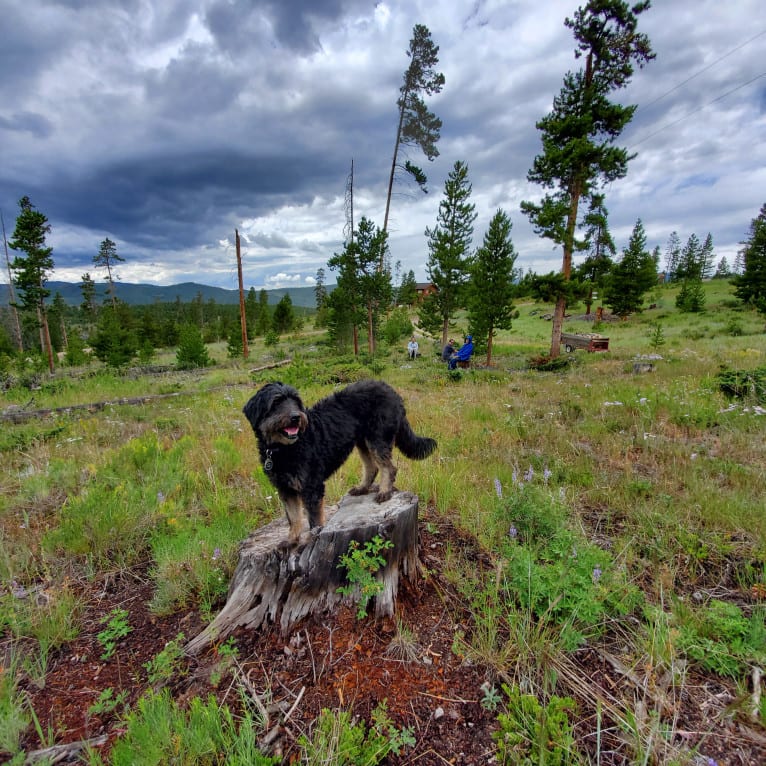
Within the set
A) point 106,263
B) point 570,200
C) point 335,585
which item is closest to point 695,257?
point 570,200

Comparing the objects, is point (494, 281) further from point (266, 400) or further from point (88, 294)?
point (88, 294)

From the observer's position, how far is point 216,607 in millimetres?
3041

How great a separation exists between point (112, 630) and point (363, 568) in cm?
208

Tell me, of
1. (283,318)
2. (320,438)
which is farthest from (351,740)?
(283,318)

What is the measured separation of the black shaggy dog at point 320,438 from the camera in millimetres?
2982

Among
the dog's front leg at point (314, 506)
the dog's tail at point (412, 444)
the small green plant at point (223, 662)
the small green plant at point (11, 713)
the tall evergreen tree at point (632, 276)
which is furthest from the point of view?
the tall evergreen tree at point (632, 276)

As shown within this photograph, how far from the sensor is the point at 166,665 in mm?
2371

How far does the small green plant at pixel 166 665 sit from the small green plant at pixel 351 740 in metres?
1.09

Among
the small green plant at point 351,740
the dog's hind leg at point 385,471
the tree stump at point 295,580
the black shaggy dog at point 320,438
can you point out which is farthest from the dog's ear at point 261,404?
the small green plant at point 351,740

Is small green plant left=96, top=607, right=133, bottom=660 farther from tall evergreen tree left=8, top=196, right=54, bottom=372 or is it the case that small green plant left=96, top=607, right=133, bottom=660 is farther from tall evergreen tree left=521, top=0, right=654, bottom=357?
tall evergreen tree left=8, top=196, right=54, bottom=372

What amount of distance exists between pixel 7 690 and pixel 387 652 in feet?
7.73

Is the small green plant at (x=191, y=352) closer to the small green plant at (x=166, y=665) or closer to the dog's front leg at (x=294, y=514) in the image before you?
the dog's front leg at (x=294, y=514)

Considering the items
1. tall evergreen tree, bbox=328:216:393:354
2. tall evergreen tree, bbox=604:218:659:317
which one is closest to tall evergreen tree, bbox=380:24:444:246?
tall evergreen tree, bbox=328:216:393:354

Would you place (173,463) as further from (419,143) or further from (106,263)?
(106,263)
